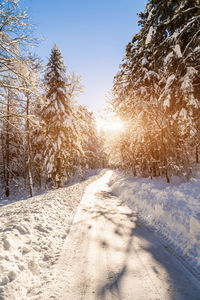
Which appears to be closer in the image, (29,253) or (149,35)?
(29,253)

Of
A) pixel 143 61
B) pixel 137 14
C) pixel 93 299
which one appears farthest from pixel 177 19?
pixel 93 299

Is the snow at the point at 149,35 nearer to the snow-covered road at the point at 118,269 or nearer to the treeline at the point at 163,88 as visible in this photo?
the treeline at the point at 163,88

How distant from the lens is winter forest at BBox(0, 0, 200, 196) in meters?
6.42

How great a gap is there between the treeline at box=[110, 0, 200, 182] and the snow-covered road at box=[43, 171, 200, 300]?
22.5ft

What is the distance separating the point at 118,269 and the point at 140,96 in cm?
1207

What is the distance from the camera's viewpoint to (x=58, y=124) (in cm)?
1506

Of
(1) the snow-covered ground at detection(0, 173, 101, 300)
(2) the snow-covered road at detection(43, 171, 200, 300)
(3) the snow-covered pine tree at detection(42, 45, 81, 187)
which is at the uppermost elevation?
(3) the snow-covered pine tree at detection(42, 45, 81, 187)

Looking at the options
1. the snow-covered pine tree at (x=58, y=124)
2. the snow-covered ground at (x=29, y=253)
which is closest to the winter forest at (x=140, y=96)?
the snow-covered pine tree at (x=58, y=124)

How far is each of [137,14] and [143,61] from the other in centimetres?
425

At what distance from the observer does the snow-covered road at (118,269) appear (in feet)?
10.2

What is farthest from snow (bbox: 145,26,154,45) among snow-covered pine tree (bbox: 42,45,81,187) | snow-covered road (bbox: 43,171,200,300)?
snow-covered pine tree (bbox: 42,45,81,187)

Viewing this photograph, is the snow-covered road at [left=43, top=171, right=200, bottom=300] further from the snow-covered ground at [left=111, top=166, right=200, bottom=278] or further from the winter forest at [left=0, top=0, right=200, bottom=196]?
the winter forest at [left=0, top=0, right=200, bottom=196]

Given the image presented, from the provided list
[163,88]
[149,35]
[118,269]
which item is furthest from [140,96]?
[118,269]

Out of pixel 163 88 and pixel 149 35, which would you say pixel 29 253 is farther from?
pixel 163 88
